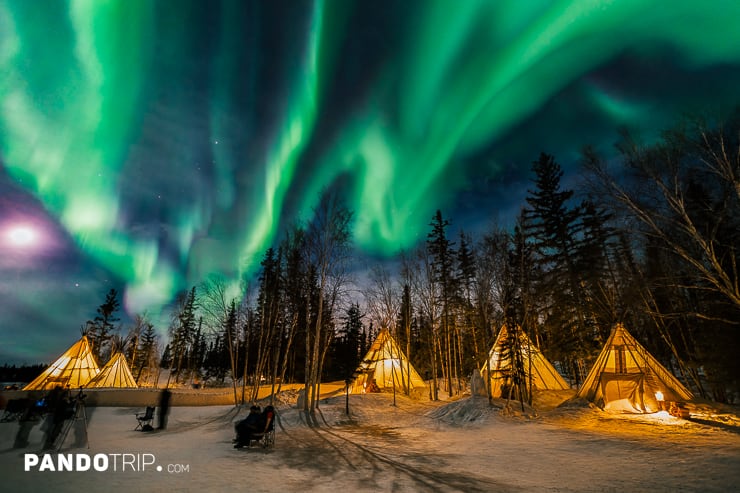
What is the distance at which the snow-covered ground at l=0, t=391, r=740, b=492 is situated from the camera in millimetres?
5543

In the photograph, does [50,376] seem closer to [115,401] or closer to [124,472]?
[115,401]

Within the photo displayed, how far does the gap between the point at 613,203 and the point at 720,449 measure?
22.4 feet

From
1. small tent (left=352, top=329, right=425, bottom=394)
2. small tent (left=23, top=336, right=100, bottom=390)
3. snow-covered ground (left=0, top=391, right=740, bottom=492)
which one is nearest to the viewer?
snow-covered ground (left=0, top=391, right=740, bottom=492)

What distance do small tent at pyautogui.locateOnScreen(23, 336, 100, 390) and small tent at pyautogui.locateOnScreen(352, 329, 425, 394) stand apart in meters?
21.3

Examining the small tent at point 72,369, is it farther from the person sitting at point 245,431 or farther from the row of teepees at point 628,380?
the row of teepees at point 628,380

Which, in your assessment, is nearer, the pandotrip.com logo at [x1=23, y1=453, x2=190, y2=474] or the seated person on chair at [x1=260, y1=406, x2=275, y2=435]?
the pandotrip.com logo at [x1=23, y1=453, x2=190, y2=474]

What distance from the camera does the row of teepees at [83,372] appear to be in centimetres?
2362

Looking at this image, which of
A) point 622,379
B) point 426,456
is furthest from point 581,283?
point 426,456

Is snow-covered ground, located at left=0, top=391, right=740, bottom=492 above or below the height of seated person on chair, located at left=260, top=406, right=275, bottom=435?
below

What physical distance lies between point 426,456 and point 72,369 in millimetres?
30220

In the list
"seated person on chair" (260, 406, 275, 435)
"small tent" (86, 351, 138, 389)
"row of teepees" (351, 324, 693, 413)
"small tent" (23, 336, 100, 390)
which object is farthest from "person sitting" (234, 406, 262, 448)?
"small tent" (86, 351, 138, 389)

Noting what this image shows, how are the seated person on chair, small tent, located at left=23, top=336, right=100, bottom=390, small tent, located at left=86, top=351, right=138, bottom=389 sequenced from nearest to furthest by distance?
the seated person on chair
small tent, located at left=23, top=336, right=100, bottom=390
small tent, located at left=86, top=351, right=138, bottom=389

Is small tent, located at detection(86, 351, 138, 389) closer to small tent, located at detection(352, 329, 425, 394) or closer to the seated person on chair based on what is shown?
small tent, located at detection(352, 329, 425, 394)

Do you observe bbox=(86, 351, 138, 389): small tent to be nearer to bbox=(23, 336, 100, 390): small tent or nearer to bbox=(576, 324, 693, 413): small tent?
bbox=(23, 336, 100, 390): small tent
